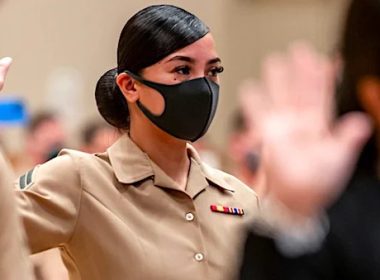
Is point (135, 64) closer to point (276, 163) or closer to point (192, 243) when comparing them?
point (192, 243)

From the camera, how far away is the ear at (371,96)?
1.20 metres

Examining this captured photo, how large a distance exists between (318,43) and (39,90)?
1.90 m

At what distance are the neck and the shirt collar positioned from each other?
1 centimetres

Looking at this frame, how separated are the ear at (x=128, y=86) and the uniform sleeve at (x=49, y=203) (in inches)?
7.8

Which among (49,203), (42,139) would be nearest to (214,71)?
(49,203)

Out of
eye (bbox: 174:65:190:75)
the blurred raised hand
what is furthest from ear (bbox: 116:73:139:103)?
the blurred raised hand

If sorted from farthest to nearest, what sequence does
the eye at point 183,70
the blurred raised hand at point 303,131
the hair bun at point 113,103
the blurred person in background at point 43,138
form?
the blurred person in background at point 43,138
the hair bun at point 113,103
the eye at point 183,70
the blurred raised hand at point 303,131

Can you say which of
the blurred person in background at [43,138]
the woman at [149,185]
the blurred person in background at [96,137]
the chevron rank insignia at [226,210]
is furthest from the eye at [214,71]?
the blurred person in background at [43,138]

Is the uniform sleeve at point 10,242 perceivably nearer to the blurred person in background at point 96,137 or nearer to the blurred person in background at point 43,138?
the blurred person in background at point 96,137

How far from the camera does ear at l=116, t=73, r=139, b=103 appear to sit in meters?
2.07

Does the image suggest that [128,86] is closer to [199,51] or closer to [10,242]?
[199,51]

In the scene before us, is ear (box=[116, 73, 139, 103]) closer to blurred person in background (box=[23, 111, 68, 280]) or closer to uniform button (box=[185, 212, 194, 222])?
uniform button (box=[185, 212, 194, 222])

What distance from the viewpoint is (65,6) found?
6746mm

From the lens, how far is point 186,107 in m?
2.03
